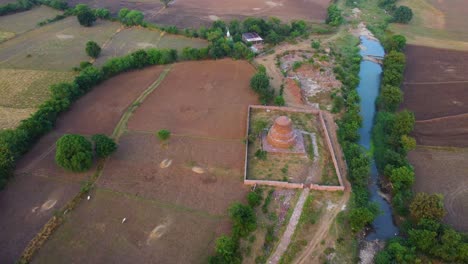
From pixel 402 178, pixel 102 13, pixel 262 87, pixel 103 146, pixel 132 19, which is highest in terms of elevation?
pixel 102 13

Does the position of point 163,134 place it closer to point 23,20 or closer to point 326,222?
point 326,222

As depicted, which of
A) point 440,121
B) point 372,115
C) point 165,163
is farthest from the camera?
point 372,115

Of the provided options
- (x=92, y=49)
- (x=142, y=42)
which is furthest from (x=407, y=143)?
(x=92, y=49)

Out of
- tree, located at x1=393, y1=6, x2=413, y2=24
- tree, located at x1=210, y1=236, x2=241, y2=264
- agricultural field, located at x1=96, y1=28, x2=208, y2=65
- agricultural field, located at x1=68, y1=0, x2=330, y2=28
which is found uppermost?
agricultural field, located at x1=68, y1=0, x2=330, y2=28

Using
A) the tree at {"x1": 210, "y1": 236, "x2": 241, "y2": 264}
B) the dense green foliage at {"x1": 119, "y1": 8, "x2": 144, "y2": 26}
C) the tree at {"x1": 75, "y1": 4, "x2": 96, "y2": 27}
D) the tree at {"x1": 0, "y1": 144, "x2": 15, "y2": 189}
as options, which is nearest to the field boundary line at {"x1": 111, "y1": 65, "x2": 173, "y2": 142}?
the tree at {"x1": 0, "y1": 144, "x2": 15, "y2": 189}

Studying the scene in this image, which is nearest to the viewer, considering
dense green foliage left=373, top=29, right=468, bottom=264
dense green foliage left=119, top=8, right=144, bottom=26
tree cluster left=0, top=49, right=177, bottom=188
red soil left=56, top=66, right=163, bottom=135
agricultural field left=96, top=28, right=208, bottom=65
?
dense green foliage left=373, top=29, right=468, bottom=264

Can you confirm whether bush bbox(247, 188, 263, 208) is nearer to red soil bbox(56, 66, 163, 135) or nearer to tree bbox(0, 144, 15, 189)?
red soil bbox(56, 66, 163, 135)

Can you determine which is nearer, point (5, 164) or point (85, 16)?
point (5, 164)

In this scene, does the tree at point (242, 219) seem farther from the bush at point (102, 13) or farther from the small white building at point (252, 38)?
the bush at point (102, 13)
